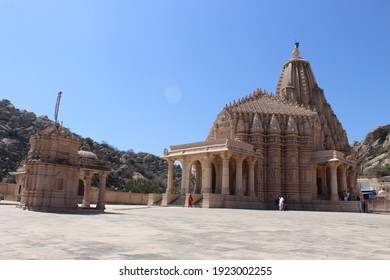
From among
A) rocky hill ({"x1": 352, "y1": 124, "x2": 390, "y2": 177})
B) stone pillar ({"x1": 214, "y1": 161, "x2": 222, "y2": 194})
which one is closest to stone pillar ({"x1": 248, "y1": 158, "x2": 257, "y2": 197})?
stone pillar ({"x1": 214, "y1": 161, "x2": 222, "y2": 194})

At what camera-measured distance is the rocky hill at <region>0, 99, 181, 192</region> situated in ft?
254

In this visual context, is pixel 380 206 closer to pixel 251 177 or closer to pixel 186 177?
pixel 251 177

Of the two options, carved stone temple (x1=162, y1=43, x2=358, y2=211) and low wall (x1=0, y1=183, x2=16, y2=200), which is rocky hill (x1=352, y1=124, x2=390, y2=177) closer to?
carved stone temple (x1=162, y1=43, x2=358, y2=211)

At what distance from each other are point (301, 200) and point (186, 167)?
1624cm

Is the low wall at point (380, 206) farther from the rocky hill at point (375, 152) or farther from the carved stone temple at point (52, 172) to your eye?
the rocky hill at point (375, 152)

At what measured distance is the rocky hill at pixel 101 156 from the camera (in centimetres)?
7731

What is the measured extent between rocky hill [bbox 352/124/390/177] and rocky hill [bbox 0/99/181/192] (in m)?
56.2

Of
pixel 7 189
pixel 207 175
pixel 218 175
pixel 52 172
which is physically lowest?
pixel 7 189

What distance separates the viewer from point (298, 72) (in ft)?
193

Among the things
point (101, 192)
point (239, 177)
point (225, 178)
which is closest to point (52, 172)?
point (101, 192)

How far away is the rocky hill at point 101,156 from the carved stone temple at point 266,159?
2998 cm

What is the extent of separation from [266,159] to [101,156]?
63.3 m

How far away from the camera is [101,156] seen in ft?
324
